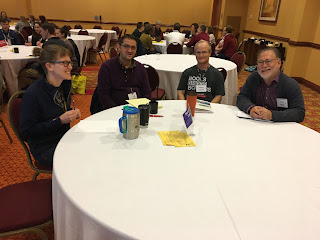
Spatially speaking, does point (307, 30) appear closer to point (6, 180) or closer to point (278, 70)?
point (278, 70)

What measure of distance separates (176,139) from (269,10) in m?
8.21

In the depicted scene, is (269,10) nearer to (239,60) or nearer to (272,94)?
(239,60)

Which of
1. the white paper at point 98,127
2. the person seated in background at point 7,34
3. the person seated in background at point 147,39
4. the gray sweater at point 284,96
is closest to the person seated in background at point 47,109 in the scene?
the white paper at point 98,127

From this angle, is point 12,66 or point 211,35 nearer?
point 12,66

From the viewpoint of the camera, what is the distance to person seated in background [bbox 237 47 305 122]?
6.30 feet

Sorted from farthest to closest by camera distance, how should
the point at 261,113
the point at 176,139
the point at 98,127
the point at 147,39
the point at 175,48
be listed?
1. the point at 147,39
2. the point at 175,48
3. the point at 261,113
4. the point at 98,127
5. the point at 176,139

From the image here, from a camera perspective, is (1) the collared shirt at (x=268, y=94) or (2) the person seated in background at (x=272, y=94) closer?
(2) the person seated in background at (x=272, y=94)

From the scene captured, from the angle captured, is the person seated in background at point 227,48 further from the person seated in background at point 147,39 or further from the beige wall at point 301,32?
the person seated in background at point 147,39

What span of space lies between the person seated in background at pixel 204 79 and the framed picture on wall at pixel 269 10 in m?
6.18

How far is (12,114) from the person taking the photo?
166 centimetres

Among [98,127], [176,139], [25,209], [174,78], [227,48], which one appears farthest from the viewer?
[227,48]

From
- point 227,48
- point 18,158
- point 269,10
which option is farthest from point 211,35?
point 18,158

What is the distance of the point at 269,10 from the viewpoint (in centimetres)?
823

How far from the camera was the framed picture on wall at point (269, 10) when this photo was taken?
7.72 m
